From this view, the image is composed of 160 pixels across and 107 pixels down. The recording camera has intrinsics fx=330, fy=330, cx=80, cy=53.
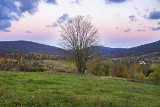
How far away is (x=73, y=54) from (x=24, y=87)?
52.9 metres

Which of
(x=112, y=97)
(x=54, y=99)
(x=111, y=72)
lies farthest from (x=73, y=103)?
(x=111, y=72)

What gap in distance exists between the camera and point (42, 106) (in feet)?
78.2

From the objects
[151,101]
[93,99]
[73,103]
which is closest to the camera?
[73,103]

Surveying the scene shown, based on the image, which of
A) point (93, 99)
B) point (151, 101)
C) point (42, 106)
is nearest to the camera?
point (42, 106)

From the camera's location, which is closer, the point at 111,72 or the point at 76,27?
the point at 76,27

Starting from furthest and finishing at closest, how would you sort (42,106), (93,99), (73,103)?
(93,99)
(73,103)
(42,106)

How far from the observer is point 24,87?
3244 cm

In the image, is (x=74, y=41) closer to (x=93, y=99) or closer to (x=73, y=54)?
(x=73, y=54)

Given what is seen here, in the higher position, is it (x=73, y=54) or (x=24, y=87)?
(x=73, y=54)

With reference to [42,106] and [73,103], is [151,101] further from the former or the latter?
[42,106]

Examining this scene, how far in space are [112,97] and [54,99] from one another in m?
6.38

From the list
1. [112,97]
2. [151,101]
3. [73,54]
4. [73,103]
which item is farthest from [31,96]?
[73,54]

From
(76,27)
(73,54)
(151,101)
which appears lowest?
(151,101)

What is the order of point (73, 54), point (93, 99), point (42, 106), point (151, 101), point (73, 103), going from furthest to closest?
1. point (73, 54)
2. point (151, 101)
3. point (93, 99)
4. point (73, 103)
5. point (42, 106)
